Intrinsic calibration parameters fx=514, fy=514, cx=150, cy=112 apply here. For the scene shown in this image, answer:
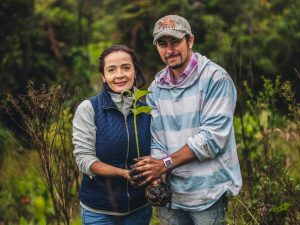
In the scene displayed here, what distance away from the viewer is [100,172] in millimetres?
3363

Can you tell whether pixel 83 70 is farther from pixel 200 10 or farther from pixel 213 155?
pixel 213 155

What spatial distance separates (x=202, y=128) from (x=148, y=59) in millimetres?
8764

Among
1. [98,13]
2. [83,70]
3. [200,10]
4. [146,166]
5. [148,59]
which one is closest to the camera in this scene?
[146,166]

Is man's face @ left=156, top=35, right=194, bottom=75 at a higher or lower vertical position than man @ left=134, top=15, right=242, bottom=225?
higher

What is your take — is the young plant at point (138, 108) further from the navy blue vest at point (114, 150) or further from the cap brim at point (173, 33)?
the cap brim at point (173, 33)

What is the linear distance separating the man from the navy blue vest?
16cm

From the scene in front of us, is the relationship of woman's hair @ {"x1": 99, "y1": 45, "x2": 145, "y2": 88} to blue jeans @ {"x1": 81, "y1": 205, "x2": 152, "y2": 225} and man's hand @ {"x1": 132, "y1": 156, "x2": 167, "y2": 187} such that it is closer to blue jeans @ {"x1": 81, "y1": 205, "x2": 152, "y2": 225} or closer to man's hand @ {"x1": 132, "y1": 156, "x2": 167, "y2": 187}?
man's hand @ {"x1": 132, "y1": 156, "x2": 167, "y2": 187}

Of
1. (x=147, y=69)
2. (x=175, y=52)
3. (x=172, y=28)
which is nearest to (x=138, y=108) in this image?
(x=175, y=52)

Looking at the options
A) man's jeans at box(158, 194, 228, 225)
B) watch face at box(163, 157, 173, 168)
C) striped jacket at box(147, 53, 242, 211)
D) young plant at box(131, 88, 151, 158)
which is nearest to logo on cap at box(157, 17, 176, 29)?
Result: striped jacket at box(147, 53, 242, 211)

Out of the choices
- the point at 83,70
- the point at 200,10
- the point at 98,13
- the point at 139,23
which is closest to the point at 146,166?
the point at 83,70

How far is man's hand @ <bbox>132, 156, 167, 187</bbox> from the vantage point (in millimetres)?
3154

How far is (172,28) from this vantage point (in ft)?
11.1

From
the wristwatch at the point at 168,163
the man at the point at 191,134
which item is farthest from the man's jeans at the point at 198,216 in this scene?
the wristwatch at the point at 168,163

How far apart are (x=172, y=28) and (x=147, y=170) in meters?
0.96
